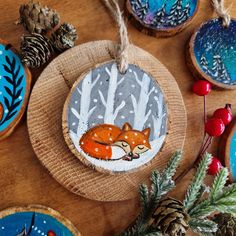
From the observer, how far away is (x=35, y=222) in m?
0.84

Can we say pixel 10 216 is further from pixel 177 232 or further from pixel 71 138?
pixel 177 232

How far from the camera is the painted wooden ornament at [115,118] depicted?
0.85 meters

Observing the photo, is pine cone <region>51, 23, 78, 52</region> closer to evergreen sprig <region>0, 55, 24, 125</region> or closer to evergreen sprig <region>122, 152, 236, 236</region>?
evergreen sprig <region>0, 55, 24, 125</region>

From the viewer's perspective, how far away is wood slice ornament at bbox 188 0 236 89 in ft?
3.15

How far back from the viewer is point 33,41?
2.76 ft

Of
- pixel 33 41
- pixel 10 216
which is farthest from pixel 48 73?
pixel 10 216

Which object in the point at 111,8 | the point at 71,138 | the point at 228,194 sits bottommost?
the point at 228,194

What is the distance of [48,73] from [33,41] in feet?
0.23

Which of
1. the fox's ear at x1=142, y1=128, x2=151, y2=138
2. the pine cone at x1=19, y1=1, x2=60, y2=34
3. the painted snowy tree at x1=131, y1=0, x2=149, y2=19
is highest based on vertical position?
the pine cone at x1=19, y1=1, x2=60, y2=34

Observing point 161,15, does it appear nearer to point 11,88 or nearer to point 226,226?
point 11,88

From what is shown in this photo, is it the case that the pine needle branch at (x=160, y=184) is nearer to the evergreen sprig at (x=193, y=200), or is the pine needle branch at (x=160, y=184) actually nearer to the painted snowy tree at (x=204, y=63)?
the evergreen sprig at (x=193, y=200)

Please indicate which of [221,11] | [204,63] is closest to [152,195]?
[204,63]

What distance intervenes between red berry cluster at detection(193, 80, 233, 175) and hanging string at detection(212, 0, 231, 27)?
14 cm

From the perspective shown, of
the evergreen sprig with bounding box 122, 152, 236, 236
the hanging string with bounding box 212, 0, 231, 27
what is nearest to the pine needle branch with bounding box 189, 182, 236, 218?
the evergreen sprig with bounding box 122, 152, 236, 236
